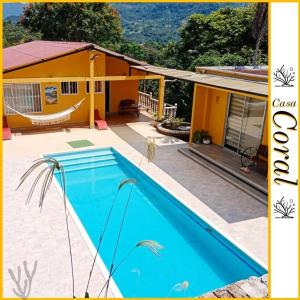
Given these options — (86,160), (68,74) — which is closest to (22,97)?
(68,74)

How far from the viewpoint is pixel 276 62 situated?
8.62 metres

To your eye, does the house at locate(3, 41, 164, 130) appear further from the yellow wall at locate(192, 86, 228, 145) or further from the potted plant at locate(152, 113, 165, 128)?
the yellow wall at locate(192, 86, 228, 145)

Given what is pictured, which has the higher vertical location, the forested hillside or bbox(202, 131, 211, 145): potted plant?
the forested hillside

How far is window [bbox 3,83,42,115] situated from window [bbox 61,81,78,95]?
3.85ft

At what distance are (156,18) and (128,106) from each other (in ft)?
558

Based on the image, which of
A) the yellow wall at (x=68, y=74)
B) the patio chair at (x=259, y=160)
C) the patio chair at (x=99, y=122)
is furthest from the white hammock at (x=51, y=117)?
the patio chair at (x=259, y=160)

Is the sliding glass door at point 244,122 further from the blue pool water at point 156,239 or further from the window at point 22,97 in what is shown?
the window at point 22,97

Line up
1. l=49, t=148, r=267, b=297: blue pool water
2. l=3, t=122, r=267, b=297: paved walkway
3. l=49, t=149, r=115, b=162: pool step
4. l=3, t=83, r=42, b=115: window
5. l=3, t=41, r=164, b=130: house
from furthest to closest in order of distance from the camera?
1. l=3, t=83, r=42, b=115: window
2. l=3, t=41, r=164, b=130: house
3. l=49, t=149, r=115, b=162: pool step
4. l=49, t=148, r=267, b=297: blue pool water
5. l=3, t=122, r=267, b=297: paved walkway

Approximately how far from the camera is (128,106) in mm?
19375

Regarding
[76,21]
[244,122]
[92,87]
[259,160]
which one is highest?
[76,21]

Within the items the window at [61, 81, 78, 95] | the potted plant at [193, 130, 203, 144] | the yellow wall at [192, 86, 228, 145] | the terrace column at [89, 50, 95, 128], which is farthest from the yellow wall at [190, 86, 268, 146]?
the window at [61, 81, 78, 95]

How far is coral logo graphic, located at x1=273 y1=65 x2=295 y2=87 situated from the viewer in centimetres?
849

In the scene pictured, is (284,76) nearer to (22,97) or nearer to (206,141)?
(206,141)

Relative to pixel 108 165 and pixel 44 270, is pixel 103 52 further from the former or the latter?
pixel 44 270
